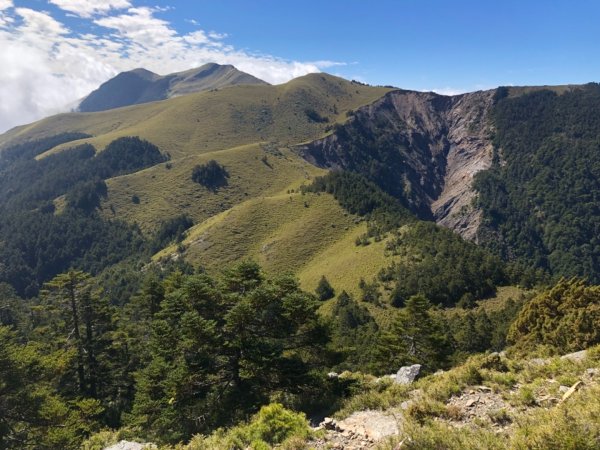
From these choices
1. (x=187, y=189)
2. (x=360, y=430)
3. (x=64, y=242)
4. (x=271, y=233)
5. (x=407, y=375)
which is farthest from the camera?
(x=187, y=189)

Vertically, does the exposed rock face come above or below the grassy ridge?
above

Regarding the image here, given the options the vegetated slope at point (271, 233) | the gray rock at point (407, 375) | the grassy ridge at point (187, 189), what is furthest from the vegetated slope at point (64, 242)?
the gray rock at point (407, 375)

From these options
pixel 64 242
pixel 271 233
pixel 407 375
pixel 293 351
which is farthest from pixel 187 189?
pixel 407 375

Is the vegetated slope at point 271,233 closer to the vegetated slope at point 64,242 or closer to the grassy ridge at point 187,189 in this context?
the grassy ridge at point 187,189

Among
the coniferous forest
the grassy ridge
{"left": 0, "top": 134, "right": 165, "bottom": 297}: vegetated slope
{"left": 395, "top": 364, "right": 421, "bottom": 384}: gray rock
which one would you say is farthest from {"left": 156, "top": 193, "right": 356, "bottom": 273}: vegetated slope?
{"left": 395, "top": 364, "right": 421, "bottom": 384}: gray rock

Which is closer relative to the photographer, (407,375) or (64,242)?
(407,375)

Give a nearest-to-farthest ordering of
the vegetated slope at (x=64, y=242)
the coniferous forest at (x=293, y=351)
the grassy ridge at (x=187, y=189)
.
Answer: the coniferous forest at (x=293, y=351) < the vegetated slope at (x=64, y=242) < the grassy ridge at (x=187, y=189)

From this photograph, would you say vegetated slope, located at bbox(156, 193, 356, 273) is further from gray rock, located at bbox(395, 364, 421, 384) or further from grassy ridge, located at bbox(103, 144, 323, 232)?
gray rock, located at bbox(395, 364, 421, 384)

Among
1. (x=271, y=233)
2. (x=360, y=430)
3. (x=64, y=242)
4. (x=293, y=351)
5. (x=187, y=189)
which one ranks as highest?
(x=360, y=430)

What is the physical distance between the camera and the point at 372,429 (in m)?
14.4

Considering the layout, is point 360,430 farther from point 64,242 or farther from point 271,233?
point 64,242

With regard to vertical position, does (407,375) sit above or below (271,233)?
above

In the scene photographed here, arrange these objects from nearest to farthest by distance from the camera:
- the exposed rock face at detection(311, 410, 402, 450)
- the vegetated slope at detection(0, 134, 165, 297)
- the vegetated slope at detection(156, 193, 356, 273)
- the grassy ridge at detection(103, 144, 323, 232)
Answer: the exposed rock face at detection(311, 410, 402, 450) → the vegetated slope at detection(156, 193, 356, 273) → the vegetated slope at detection(0, 134, 165, 297) → the grassy ridge at detection(103, 144, 323, 232)

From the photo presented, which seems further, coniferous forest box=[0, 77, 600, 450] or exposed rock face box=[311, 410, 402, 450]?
coniferous forest box=[0, 77, 600, 450]
